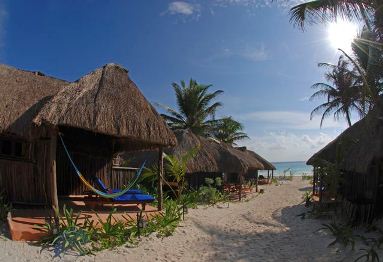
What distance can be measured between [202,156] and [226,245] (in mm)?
8574

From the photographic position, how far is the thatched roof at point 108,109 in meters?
7.34

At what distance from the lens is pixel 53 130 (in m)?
7.26

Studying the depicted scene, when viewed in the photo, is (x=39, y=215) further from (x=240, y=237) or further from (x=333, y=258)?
(x=333, y=258)

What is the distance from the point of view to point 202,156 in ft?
53.0

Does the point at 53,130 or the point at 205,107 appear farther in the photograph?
the point at 205,107

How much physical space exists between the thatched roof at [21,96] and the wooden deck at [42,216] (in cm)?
156

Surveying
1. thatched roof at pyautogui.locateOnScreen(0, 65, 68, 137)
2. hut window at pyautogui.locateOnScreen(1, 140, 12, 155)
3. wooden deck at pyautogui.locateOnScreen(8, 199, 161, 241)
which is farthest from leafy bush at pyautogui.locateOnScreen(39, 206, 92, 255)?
hut window at pyautogui.locateOnScreen(1, 140, 12, 155)

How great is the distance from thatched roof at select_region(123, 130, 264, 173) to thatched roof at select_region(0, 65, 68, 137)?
6.20 metres

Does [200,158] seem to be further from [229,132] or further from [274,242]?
[229,132]

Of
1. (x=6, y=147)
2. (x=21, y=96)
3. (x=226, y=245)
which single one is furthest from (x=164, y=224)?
(x=21, y=96)

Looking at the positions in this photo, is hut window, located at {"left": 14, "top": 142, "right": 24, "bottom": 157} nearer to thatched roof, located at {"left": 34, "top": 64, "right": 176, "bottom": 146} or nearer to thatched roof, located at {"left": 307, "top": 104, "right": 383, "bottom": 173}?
thatched roof, located at {"left": 34, "top": 64, "right": 176, "bottom": 146}

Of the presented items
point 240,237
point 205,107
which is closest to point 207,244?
point 240,237

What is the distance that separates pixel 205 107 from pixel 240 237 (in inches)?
655

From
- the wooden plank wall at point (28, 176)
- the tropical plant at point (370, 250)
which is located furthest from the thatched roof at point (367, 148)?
the wooden plank wall at point (28, 176)
